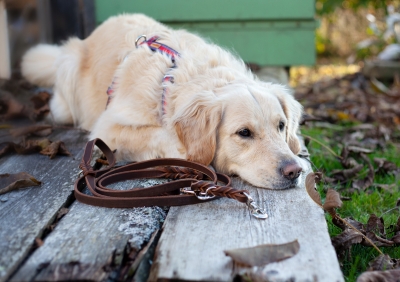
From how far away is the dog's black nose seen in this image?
2.55 meters

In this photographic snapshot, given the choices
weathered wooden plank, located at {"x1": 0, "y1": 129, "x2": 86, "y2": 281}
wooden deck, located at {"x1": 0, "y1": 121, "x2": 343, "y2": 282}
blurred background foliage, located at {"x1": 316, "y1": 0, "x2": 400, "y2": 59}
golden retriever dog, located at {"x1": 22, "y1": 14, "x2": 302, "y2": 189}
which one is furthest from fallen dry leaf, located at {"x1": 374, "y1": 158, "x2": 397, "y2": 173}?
blurred background foliage, located at {"x1": 316, "y1": 0, "x2": 400, "y2": 59}

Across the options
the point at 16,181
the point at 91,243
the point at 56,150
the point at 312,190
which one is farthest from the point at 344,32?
the point at 91,243

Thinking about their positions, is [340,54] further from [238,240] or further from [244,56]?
[238,240]

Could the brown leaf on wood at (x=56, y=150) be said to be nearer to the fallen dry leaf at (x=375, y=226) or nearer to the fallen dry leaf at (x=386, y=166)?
the fallen dry leaf at (x=375, y=226)

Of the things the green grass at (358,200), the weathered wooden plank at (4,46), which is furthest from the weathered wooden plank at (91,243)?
the weathered wooden plank at (4,46)

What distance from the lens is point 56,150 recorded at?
10.3 ft

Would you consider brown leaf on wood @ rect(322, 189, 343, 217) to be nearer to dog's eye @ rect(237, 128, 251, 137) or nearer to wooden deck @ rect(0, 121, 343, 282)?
wooden deck @ rect(0, 121, 343, 282)

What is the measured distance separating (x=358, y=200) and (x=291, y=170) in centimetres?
69

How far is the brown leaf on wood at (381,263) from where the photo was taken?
6.97ft

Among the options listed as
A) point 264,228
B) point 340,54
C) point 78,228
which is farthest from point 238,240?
point 340,54

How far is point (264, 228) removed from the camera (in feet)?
6.81

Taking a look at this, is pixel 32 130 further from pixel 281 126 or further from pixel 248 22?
pixel 248 22

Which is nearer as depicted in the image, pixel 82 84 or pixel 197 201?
pixel 197 201

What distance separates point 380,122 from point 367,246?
10.2 feet
